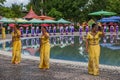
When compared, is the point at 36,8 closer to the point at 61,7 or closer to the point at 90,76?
the point at 61,7

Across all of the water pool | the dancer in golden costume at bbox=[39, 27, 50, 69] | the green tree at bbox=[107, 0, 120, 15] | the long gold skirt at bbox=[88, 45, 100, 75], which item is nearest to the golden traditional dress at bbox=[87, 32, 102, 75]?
the long gold skirt at bbox=[88, 45, 100, 75]

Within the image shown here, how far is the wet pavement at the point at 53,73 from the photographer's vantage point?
35.7 ft

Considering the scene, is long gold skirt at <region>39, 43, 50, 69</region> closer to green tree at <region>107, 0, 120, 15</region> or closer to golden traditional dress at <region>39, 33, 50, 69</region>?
golden traditional dress at <region>39, 33, 50, 69</region>

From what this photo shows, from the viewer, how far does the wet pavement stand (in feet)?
35.7

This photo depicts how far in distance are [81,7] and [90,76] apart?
48.2m

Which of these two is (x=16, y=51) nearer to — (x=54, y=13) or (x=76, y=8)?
(x=54, y=13)

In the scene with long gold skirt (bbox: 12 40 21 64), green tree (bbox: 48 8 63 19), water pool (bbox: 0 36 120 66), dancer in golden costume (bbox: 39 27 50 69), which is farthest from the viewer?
green tree (bbox: 48 8 63 19)

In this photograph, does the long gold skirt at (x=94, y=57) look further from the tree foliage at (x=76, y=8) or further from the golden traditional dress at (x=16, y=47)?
the tree foliage at (x=76, y=8)

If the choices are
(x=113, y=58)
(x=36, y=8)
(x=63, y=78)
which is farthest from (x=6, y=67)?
(x=36, y=8)

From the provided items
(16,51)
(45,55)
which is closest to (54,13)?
(16,51)

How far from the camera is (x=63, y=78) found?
10750 mm

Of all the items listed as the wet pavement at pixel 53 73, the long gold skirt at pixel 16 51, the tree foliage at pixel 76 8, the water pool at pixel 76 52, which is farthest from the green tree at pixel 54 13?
the wet pavement at pixel 53 73

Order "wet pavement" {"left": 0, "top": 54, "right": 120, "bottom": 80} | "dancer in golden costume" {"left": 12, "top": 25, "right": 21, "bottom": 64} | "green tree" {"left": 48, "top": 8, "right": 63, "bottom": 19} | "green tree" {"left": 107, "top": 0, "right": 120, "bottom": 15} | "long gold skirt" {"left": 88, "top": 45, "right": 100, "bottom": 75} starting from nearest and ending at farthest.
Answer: "wet pavement" {"left": 0, "top": 54, "right": 120, "bottom": 80} < "long gold skirt" {"left": 88, "top": 45, "right": 100, "bottom": 75} < "dancer in golden costume" {"left": 12, "top": 25, "right": 21, "bottom": 64} < "green tree" {"left": 107, "top": 0, "right": 120, "bottom": 15} < "green tree" {"left": 48, "top": 8, "right": 63, "bottom": 19}

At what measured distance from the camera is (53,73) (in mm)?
11867
